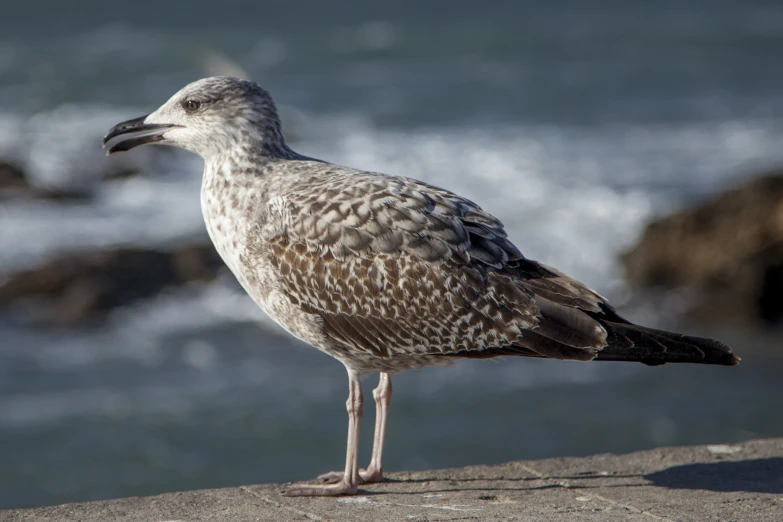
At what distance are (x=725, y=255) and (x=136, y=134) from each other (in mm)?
9452

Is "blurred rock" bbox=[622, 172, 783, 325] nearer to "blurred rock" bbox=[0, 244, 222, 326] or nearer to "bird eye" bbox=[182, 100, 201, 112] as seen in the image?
"blurred rock" bbox=[0, 244, 222, 326]

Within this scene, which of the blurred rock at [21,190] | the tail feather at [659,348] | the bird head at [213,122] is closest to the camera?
the tail feather at [659,348]

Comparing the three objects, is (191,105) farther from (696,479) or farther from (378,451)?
(696,479)

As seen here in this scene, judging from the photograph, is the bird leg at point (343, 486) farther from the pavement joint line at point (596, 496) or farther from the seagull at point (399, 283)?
the pavement joint line at point (596, 496)

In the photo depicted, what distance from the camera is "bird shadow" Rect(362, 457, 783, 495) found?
5.35 m

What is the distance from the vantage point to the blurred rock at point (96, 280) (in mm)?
14586

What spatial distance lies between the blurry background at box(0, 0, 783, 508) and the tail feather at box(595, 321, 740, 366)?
539cm

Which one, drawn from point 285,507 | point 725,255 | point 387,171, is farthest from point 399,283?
point 387,171

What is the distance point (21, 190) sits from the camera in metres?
19.9

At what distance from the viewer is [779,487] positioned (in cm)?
528

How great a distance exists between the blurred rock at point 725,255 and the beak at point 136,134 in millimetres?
8779

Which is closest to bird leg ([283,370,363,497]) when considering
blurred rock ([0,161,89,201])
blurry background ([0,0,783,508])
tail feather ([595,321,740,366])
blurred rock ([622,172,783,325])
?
tail feather ([595,321,740,366])

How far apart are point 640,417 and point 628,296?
336 cm

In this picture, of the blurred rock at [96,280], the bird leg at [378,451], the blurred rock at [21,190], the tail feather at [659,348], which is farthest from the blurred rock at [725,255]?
the blurred rock at [21,190]
